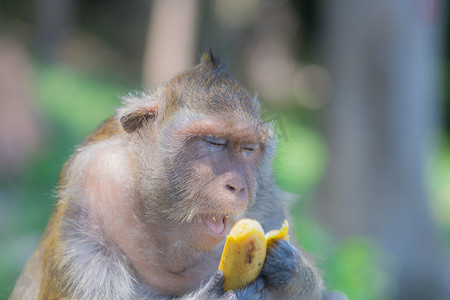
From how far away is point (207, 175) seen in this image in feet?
12.5

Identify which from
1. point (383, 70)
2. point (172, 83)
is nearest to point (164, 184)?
point (172, 83)

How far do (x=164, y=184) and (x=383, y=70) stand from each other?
7627 millimetres

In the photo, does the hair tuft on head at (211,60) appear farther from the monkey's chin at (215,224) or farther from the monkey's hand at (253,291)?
the monkey's hand at (253,291)

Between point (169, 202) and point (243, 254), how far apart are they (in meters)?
0.80

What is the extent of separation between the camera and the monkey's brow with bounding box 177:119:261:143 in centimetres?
390

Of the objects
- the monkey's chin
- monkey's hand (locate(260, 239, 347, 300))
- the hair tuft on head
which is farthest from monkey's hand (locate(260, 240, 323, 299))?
the hair tuft on head

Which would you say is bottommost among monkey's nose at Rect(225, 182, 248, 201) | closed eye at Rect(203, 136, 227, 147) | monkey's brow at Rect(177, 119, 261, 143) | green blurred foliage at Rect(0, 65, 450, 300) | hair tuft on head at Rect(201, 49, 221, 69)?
green blurred foliage at Rect(0, 65, 450, 300)

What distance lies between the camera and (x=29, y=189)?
12.6 meters

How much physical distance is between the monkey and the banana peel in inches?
3.9

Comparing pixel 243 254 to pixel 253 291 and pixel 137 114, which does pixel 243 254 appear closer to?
pixel 253 291

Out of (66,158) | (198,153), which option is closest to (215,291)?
(198,153)

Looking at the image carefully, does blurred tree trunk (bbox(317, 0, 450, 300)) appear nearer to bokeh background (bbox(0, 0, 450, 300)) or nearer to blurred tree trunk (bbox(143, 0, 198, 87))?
bokeh background (bbox(0, 0, 450, 300))

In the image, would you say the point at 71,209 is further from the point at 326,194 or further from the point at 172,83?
the point at 326,194

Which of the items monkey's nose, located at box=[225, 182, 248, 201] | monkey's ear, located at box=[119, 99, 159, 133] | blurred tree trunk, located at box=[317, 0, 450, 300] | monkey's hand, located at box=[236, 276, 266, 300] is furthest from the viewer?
blurred tree trunk, located at box=[317, 0, 450, 300]
